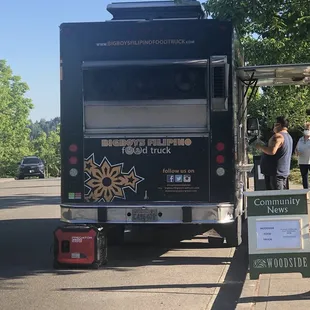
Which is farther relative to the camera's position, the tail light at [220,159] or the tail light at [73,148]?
the tail light at [73,148]

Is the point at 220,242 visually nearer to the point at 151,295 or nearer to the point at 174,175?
the point at 174,175

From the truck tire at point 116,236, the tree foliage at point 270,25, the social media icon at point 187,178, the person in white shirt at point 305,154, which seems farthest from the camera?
the person in white shirt at point 305,154

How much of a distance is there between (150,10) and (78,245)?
→ 3633 millimetres

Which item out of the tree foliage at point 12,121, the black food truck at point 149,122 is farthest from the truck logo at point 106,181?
the tree foliage at point 12,121

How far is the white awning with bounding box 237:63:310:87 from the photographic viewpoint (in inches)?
300

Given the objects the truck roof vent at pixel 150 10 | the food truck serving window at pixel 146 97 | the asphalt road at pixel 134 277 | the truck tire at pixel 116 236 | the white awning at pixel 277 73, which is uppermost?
the truck roof vent at pixel 150 10

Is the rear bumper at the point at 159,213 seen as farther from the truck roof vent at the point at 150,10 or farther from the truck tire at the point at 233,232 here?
the truck roof vent at the point at 150,10

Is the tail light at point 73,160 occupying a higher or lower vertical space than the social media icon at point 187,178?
higher

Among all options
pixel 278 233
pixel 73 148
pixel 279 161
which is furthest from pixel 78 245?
→ pixel 279 161

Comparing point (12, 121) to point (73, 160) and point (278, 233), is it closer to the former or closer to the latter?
point (73, 160)

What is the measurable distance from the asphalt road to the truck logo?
1043 mm

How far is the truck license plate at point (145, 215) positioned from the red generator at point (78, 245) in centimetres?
55

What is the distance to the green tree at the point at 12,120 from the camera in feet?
167

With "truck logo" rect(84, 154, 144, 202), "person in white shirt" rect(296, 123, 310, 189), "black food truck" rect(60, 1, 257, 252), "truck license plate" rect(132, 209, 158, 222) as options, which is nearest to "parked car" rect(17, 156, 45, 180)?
"person in white shirt" rect(296, 123, 310, 189)
